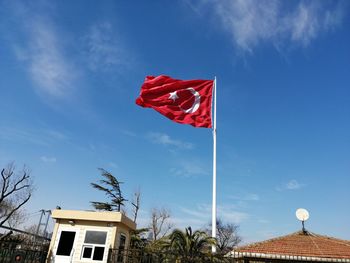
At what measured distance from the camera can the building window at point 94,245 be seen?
1348 cm

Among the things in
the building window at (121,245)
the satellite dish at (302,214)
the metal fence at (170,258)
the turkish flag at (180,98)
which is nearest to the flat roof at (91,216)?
the building window at (121,245)

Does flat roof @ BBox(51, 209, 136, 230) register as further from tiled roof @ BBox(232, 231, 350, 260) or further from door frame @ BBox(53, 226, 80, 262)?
tiled roof @ BBox(232, 231, 350, 260)

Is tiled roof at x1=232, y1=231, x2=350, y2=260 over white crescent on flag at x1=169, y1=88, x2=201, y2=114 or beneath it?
beneath

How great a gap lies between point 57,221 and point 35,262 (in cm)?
189

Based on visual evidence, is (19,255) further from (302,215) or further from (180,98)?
(302,215)

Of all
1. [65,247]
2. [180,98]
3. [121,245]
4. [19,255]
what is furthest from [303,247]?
[19,255]

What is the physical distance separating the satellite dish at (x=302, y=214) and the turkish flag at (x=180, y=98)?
9.26m

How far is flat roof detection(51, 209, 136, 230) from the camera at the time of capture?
→ 13.7 metres

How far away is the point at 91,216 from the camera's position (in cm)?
1392

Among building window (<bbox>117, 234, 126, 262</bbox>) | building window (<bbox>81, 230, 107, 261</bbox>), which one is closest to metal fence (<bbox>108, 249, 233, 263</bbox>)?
building window (<bbox>117, 234, 126, 262</bbox>)

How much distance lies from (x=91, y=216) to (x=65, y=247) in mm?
1815

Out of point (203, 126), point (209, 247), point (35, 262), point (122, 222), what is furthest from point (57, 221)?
point (203, 126)

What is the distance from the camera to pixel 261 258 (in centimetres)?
1546

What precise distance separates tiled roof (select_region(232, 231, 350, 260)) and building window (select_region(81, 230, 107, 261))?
672 centimetres
